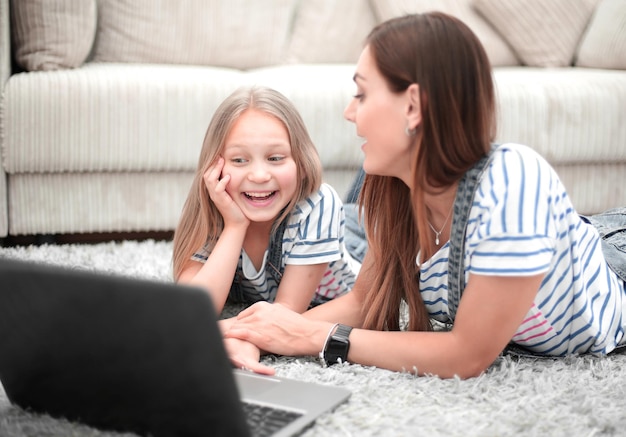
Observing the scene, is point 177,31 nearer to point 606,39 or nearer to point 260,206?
point 260,206

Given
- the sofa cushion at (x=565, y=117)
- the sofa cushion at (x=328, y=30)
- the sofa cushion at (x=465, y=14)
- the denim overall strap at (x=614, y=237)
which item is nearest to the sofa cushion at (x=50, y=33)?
the sofa cushion at (x=328, y=30)

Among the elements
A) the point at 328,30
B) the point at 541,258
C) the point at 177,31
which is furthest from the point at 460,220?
the point at 328,30

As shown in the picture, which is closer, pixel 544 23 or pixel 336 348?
pixel 336 348

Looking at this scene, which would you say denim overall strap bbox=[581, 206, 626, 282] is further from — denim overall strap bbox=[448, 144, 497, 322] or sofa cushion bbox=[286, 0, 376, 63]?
sofa cushion bbox=[286, 0, 376, 63]

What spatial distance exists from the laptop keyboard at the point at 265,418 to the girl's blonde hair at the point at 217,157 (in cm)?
57

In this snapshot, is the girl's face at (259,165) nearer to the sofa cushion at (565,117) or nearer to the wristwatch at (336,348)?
the wristwatch at (336,348)

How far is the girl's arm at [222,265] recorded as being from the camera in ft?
4.73

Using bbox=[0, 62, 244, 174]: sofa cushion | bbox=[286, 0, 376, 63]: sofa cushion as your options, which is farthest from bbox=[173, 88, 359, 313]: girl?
bbox=[286, 0, 376, 63]: sofa cushion

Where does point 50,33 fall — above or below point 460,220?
above

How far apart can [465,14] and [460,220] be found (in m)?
1.87

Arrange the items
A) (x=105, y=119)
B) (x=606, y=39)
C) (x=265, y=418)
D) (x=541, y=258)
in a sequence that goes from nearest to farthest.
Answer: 1. (x=265, y=418)
2. (x=541, y=258)
3. (x=105, y=119)
4. (x=606, y=39)

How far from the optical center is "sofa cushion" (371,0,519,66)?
280 centimetres

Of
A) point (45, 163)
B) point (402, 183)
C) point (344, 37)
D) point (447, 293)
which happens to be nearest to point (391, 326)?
point (447, 293)

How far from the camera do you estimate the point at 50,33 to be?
223cm
